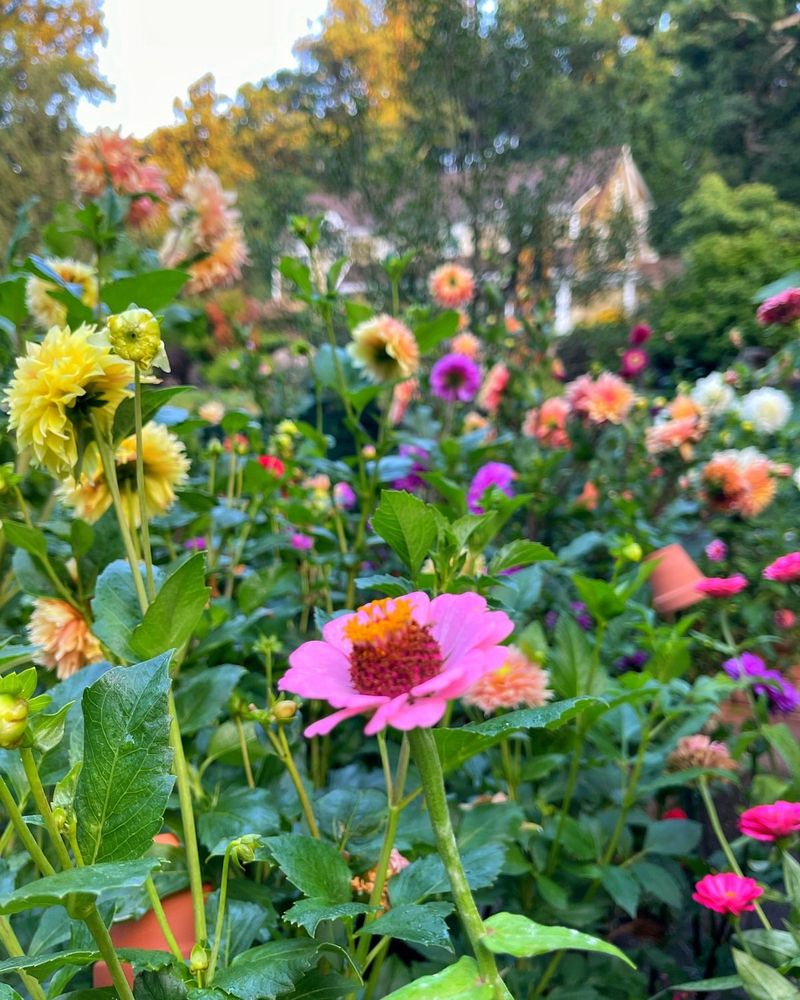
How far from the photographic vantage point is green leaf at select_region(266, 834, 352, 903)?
0.78 ft

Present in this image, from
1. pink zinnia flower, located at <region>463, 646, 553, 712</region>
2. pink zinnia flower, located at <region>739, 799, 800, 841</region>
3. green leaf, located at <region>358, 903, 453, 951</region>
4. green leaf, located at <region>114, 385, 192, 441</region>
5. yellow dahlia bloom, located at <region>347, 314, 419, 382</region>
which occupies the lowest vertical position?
pink zinnia flower, located at <region>739, 799, 800, 841</region>

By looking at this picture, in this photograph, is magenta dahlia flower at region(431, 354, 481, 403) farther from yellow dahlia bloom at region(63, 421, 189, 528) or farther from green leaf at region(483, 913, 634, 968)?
green leaf at region(483, 913, 634, 968)

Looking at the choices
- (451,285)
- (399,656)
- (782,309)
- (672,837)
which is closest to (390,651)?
(399,656)

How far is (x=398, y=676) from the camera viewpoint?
22 cm

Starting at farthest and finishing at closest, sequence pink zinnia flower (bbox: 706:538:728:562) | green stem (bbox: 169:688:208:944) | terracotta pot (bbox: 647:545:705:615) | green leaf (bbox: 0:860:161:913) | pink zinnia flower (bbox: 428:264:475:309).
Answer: pink zinnia flower (bbox: 428:264:475:309), pink zinnia flower (bbox: 706:538:728:562), terracotta pot (bbox: 647:545:705:615), green stem (bbox: 169:688:208:944), green leaf (bbox: 0:860:161:913)

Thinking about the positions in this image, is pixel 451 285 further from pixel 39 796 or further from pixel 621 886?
pixel 39 796

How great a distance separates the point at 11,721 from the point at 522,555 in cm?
21

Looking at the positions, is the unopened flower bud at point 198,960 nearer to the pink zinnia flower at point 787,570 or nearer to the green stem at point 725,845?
the green stem at point 725,845

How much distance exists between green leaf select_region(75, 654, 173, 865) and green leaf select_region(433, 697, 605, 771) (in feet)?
0.29

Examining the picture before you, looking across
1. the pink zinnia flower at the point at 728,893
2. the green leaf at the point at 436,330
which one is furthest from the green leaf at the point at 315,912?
the green leaf at the point at 436,330

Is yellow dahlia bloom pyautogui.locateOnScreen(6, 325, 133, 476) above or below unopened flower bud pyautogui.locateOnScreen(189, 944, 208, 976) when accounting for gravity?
above

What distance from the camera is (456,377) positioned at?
1067 millimetres

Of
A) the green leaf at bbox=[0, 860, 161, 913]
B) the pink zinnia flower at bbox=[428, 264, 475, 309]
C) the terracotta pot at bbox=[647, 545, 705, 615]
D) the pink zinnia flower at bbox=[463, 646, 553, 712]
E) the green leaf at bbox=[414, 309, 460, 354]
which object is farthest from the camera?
the pink zinnia flower at bbox=[428, 264, 475, 309]

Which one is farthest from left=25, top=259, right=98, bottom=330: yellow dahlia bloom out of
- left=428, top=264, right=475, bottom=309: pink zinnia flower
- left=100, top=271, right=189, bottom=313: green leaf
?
left=428, top=264, right=475, bottom=309: pink zinnia flower
